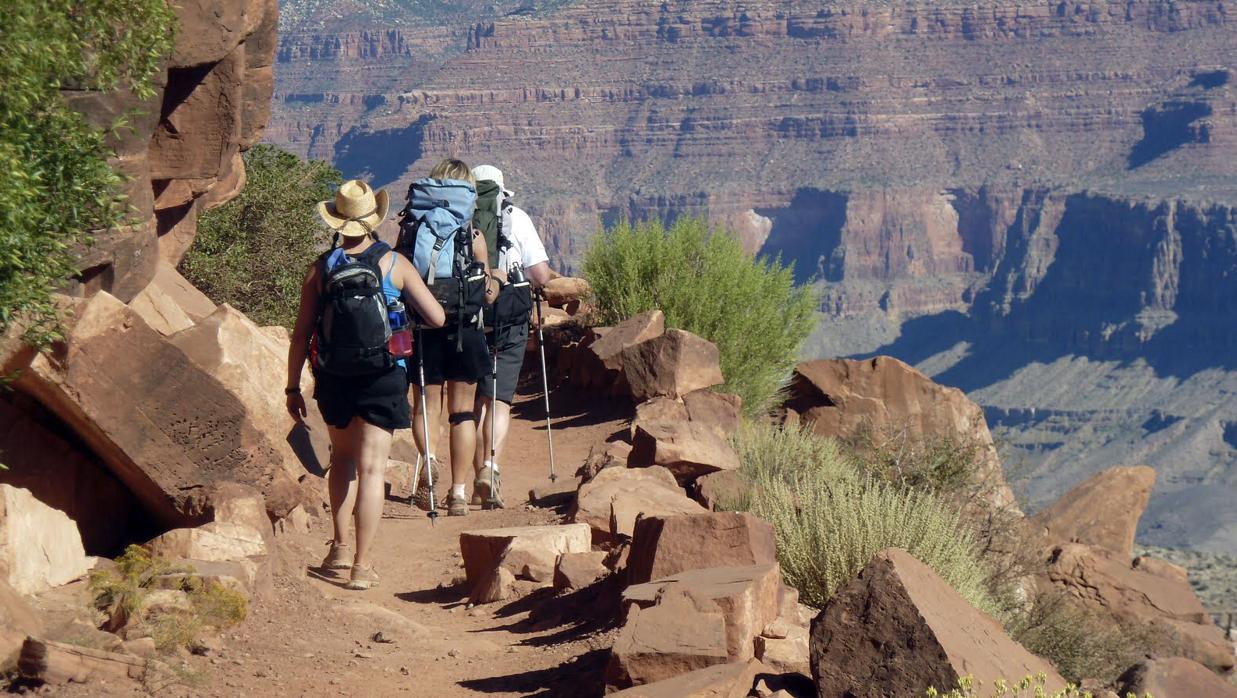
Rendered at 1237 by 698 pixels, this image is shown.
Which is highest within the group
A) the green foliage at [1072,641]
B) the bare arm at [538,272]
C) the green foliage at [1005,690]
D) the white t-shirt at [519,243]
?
the white t-shirt at [519,243]

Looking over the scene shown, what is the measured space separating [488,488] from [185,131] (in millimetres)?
4094

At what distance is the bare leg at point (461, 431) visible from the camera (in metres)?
9.29

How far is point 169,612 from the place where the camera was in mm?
6461

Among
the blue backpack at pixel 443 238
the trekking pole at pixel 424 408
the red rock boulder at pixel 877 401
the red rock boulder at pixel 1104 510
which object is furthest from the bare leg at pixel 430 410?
the red rock boulder at pixel 1104 510

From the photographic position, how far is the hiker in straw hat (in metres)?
7.44

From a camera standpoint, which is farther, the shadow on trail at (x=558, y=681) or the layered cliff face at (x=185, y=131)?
the layered cliff face at (x=185, y=131)

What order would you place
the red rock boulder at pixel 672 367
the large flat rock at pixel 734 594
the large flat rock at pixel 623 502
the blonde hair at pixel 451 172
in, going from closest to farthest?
the large flat rock at pixel 734 594 → the large flat rock at pixel 623 502 → the blonde hair at pixel 451 172 → the red rock boulder at pixel 672 367

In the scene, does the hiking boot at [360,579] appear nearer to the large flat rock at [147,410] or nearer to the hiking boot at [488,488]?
the large flat rock at [147,410]

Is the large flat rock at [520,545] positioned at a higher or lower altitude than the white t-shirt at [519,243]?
lower

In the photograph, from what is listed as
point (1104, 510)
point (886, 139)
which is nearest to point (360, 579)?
point (1104, 510)

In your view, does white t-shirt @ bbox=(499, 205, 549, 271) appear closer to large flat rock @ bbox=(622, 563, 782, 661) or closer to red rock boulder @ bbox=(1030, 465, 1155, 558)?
large flat rock @ bbox=(622, 563, 782, 661)

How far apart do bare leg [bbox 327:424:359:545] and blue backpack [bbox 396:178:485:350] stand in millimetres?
1220

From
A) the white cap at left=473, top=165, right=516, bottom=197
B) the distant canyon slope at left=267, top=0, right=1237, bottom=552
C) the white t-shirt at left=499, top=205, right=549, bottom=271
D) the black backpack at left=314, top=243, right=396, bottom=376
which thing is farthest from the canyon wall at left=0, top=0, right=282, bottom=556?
the distant canyon slope at left=267, top=0, right=1237, bottom=552

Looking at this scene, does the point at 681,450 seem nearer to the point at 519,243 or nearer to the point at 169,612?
the point at 519,243
